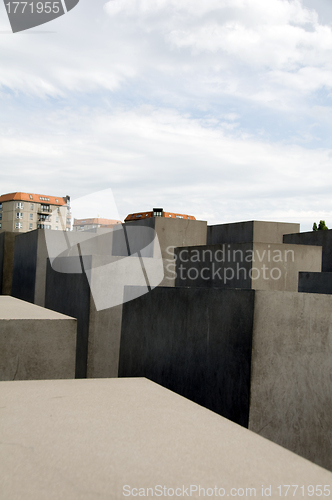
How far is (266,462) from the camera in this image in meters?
1.64

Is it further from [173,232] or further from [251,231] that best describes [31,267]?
[251,231]

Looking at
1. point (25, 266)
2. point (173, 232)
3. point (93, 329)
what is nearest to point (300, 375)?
point (93, 329)

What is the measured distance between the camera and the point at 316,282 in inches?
356

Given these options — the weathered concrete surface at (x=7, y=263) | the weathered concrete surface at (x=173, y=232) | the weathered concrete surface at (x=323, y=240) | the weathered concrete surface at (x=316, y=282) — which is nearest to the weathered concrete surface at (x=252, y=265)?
the weathered concrete surface at (x=316, y=282)

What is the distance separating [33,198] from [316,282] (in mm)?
87371

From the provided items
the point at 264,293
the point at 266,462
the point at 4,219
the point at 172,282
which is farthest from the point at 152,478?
the point at 4,219

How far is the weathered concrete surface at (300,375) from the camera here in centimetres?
408

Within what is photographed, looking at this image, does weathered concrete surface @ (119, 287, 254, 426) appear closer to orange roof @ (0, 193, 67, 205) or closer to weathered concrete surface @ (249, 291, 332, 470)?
weathered concrete surface @ (249, 291, 332, 470)

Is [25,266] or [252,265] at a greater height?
[252,265]

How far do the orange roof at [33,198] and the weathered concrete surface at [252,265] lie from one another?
8339 cm

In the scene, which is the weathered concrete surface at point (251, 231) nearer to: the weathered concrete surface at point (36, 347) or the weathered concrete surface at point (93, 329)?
the weathered concrete surface at point (93, 329)

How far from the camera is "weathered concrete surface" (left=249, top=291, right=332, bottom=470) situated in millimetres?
4078

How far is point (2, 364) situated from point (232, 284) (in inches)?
275

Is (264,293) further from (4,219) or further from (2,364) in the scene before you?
(4,219)
